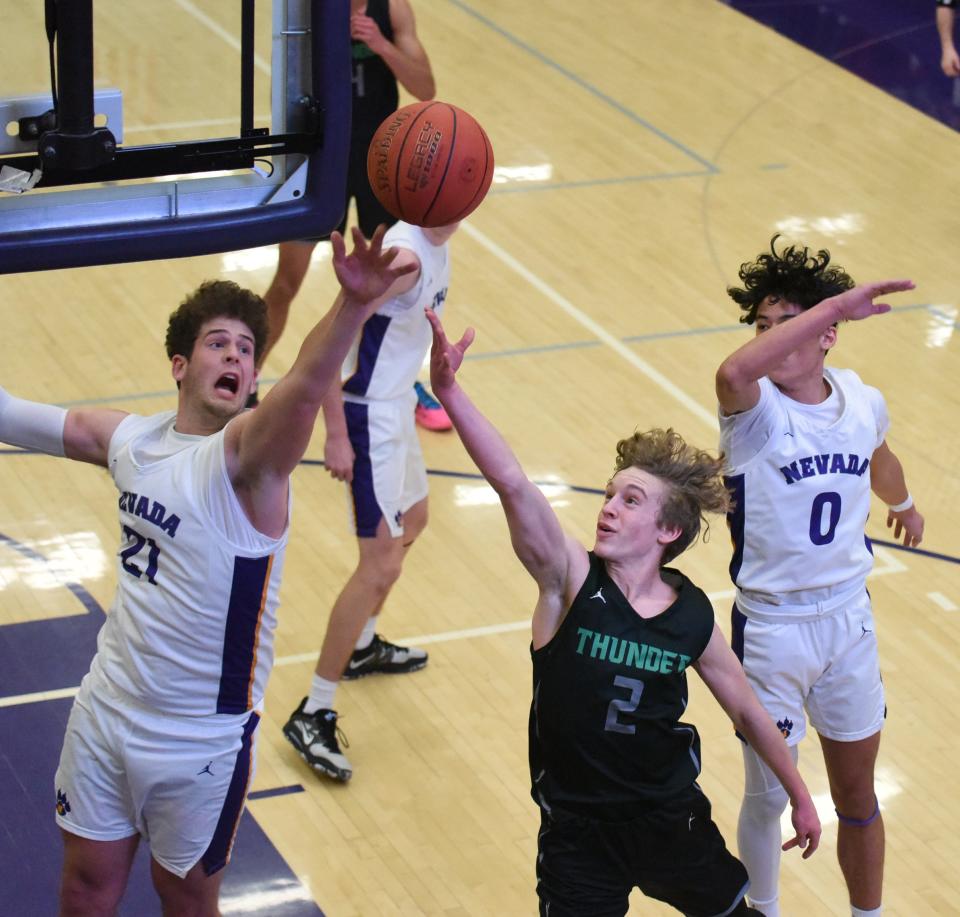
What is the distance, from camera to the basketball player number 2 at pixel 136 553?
14.4ft

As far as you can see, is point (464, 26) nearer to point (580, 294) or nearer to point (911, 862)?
point (580, 294)

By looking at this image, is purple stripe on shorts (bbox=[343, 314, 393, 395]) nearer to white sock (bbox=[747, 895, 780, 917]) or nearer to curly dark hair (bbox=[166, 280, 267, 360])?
curly dark hair (bbox=[166, 280, 267, 360])

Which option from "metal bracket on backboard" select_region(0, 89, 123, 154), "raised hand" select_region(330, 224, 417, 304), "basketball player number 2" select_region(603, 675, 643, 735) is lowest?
"basketball player number 2" select_region(603, 675, 643, 735)

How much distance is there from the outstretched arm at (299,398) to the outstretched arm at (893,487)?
2072mm

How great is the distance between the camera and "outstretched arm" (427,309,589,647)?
4.26m

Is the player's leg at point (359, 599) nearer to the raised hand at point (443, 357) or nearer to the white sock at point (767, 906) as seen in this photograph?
the white sock at point (767, 906)

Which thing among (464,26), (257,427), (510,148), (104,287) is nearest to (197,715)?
(257,427)

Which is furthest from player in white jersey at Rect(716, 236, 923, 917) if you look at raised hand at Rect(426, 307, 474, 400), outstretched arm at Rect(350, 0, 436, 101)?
outstretched arm at Rect(350, 0, 436, 101)

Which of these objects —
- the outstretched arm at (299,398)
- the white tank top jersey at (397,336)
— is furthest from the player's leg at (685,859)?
the white tank top jersey at (397,336)

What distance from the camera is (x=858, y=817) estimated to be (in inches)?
210

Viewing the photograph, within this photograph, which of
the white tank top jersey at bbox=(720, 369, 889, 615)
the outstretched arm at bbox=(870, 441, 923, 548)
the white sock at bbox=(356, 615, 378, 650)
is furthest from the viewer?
the white sock at bbox=(356, 615, 378, 650)

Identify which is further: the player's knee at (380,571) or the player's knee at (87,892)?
the player's knee at (380,571)

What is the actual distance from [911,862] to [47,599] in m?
3.51

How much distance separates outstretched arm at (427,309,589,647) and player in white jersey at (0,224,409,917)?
32 cm
